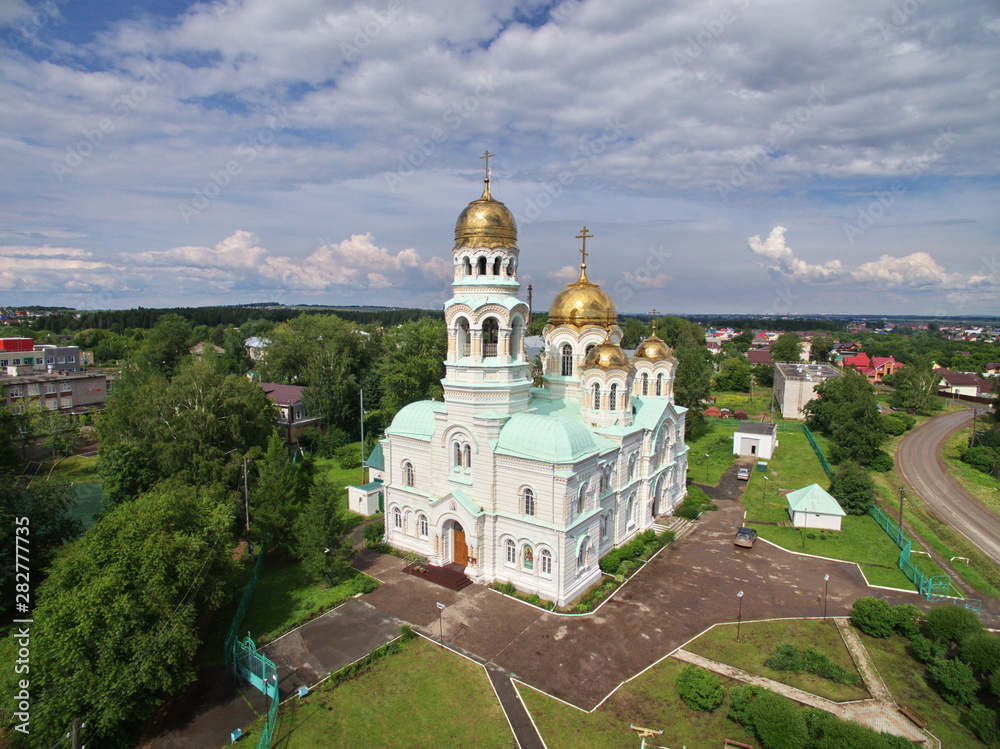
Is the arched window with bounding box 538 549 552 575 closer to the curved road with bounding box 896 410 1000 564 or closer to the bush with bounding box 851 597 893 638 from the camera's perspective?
the bush with bounding box 851 597 893 638

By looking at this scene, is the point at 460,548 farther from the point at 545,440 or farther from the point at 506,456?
the point at 545,440

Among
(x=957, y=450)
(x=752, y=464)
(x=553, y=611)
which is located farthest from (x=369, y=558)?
(x=957, y=450)

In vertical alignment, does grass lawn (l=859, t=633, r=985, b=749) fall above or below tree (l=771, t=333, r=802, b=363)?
below

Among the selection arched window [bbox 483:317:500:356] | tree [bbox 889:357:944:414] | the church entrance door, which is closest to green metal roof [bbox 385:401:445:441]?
arched window [bbox 483:317:500:356]

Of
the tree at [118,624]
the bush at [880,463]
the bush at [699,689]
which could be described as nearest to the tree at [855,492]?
the bush at [880,463]

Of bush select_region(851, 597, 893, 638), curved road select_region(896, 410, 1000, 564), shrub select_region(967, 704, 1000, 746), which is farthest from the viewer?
curved road select_region(896, 410, 1000, 564)

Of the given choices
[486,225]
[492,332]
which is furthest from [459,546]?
[486,225]
